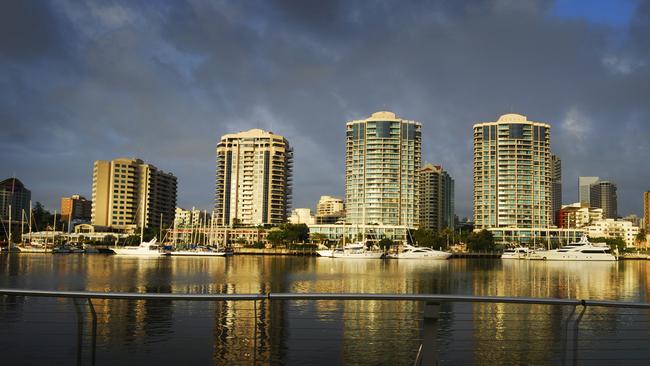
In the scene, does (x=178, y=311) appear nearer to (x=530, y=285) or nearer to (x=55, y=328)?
(x=55, y=328)

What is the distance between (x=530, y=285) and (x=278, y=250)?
12510 centimetres

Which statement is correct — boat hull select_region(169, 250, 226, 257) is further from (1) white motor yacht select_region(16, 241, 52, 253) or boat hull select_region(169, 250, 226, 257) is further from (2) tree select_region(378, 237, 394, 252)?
(2) tree select_region(378, 237, 394, 252)

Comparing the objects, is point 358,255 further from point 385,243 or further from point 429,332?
point 429,332

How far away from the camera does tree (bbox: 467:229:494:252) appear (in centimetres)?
18475

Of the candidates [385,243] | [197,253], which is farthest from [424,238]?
[197,253]

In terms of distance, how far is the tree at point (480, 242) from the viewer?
184750 mm

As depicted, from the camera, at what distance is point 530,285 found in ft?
219

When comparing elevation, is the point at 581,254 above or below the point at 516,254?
above

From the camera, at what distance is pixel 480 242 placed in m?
185

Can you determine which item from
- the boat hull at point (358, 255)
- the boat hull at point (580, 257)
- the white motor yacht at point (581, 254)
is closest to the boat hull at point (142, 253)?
the boat hull at point (358, 255)

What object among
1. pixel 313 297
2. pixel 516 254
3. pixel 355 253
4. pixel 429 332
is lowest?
pixel 516 254

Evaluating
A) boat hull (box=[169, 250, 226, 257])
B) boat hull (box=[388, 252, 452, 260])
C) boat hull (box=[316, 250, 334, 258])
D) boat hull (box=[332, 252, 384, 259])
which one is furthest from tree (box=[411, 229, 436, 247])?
boat hull (box=[169, 250, 226, 257])

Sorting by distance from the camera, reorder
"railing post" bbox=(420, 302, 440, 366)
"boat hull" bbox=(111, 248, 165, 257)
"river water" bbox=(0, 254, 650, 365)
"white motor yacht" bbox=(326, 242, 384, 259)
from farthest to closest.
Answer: "boat hull" bbox=(111, 248, 165, 257), "white motor yacht" bbox=(326, 242, 384, 259), "river water" bbox=(0, 254, 650, 365), "railing post" bbox=(420, 302, 440, 366)

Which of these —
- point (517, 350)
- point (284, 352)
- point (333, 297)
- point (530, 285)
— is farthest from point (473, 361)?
point (530, 285)
